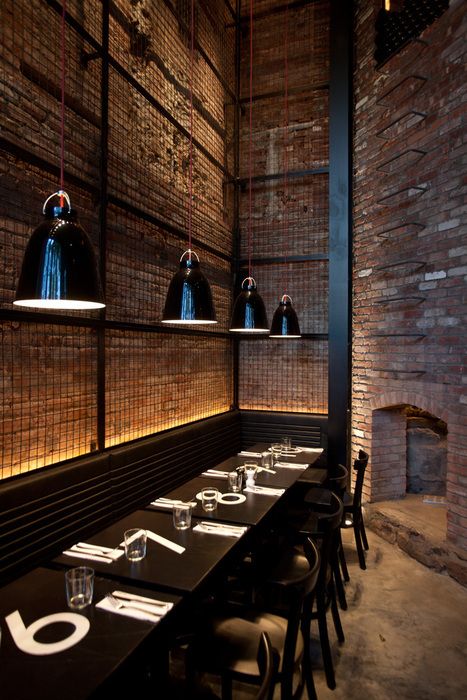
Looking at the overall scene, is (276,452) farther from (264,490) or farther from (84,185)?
(84,185)

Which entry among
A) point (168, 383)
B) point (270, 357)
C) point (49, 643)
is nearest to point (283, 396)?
point (270, 357)

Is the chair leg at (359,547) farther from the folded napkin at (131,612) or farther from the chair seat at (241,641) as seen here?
the folded napkin at (131,612)

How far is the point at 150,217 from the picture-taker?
3.88m

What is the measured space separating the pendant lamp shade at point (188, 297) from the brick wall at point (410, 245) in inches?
88.5

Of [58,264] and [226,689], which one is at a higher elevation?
[58,264]

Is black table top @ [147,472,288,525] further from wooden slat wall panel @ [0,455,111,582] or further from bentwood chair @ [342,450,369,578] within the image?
bentwood chair @ [342,450,369,578]

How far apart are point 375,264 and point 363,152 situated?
1.21 metres

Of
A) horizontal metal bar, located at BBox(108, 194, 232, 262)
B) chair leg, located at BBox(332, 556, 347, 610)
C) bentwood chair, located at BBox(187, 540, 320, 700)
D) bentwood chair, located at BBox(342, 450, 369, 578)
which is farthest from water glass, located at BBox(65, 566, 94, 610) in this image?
horizontal metal bar, located at BBox(108, 194, 232, 262)

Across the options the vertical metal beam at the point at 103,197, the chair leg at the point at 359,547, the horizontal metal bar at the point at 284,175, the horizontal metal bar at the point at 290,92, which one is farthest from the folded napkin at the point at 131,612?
the horizontal metal bar at the point at 290,92

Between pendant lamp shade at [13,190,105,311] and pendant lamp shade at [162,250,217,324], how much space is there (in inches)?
33.3

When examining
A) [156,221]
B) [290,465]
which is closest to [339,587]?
[290,465]

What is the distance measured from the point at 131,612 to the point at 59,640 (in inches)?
9.5

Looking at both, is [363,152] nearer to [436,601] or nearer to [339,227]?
[339,227]

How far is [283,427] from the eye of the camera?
533cm
